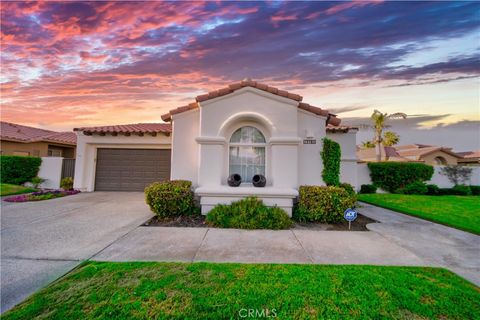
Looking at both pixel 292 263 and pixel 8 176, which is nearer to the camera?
pixel 292 263

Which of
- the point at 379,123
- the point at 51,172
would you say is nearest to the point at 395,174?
the point at 379,123

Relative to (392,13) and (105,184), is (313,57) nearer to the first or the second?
(392,13)

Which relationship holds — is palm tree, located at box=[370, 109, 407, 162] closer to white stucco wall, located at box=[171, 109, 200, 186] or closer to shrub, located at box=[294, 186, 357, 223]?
shrub, located at box=[294, 186, 357, 223]

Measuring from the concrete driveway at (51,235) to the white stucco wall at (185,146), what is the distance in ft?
6.38

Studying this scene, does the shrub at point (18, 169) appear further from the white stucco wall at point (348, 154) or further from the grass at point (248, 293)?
the white stucco wall at point (348, 154)

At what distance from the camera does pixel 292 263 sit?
3682 millimetres

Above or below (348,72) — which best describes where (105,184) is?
below

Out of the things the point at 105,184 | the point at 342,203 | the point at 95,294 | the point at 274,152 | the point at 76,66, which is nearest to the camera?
the point at 95,294

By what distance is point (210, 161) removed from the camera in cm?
708

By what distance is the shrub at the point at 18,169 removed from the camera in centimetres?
1180

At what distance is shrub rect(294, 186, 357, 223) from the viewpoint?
621 centimetres

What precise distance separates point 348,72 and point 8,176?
19598 millimetres

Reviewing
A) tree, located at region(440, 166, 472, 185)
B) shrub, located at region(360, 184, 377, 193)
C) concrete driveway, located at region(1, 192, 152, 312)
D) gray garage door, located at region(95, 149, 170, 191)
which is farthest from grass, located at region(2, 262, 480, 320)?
tree, located at region(440, 166, 472, 185)

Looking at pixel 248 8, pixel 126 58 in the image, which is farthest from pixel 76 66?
pixel 248 8
